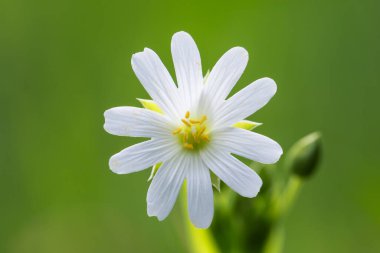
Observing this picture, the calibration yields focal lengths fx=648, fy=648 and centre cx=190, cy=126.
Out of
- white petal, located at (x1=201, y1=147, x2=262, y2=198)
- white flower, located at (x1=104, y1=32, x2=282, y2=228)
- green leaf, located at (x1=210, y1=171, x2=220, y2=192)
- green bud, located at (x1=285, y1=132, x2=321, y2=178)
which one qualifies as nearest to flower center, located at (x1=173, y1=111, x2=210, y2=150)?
white flower, located at (x1=104, y1=32, x2=282, y2=228)

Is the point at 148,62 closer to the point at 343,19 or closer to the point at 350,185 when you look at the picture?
the point at 350,185

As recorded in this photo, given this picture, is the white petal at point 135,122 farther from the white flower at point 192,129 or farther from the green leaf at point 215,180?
the green leaf at point 215,180

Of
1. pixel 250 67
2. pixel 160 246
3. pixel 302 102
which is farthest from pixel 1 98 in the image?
pixel 302 102

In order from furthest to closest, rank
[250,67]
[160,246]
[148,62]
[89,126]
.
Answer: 1. [250,67]
2. [89,126]
3. [160,246]
4. [148,62]

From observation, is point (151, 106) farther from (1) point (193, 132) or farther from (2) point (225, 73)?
(2) point (225, 73)

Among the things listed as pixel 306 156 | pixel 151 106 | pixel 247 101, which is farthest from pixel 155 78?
pixel 306 156

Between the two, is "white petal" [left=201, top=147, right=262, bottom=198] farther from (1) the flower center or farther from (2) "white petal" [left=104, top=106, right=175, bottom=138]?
(2) "white petal" [left=104, top=106, right=175, bottom=138]
